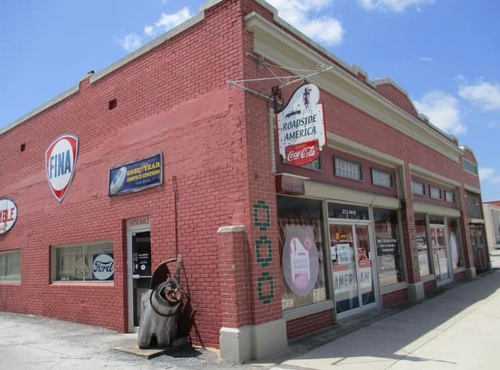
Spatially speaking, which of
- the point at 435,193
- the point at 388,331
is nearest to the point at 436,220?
the point at 435,193

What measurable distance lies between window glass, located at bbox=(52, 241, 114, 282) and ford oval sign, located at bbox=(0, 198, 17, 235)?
2580mm

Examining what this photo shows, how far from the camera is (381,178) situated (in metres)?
12.7

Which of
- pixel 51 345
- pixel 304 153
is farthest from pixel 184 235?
pixel 51 345

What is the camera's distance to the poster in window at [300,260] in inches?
335

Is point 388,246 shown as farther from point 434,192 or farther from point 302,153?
point 302,153

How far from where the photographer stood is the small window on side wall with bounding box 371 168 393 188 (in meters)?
12.3

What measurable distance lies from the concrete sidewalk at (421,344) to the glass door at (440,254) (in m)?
4.63

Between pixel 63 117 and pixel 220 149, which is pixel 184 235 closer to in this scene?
pixel 220 149

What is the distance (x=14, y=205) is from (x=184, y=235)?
7.86 meters

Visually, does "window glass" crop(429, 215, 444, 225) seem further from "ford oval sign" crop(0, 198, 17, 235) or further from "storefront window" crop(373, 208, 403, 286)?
"ford oval sign" crop(0, 198, 17, 235)

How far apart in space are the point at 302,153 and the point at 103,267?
5643mm

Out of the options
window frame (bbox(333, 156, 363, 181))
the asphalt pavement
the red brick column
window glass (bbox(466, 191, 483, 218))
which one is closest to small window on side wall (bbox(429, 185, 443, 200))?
window glass (bbox(466, 191, 483, 218))

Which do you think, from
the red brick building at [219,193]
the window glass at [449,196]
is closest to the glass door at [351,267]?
the red brick building at [219,193]

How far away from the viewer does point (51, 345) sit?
8422 mm
